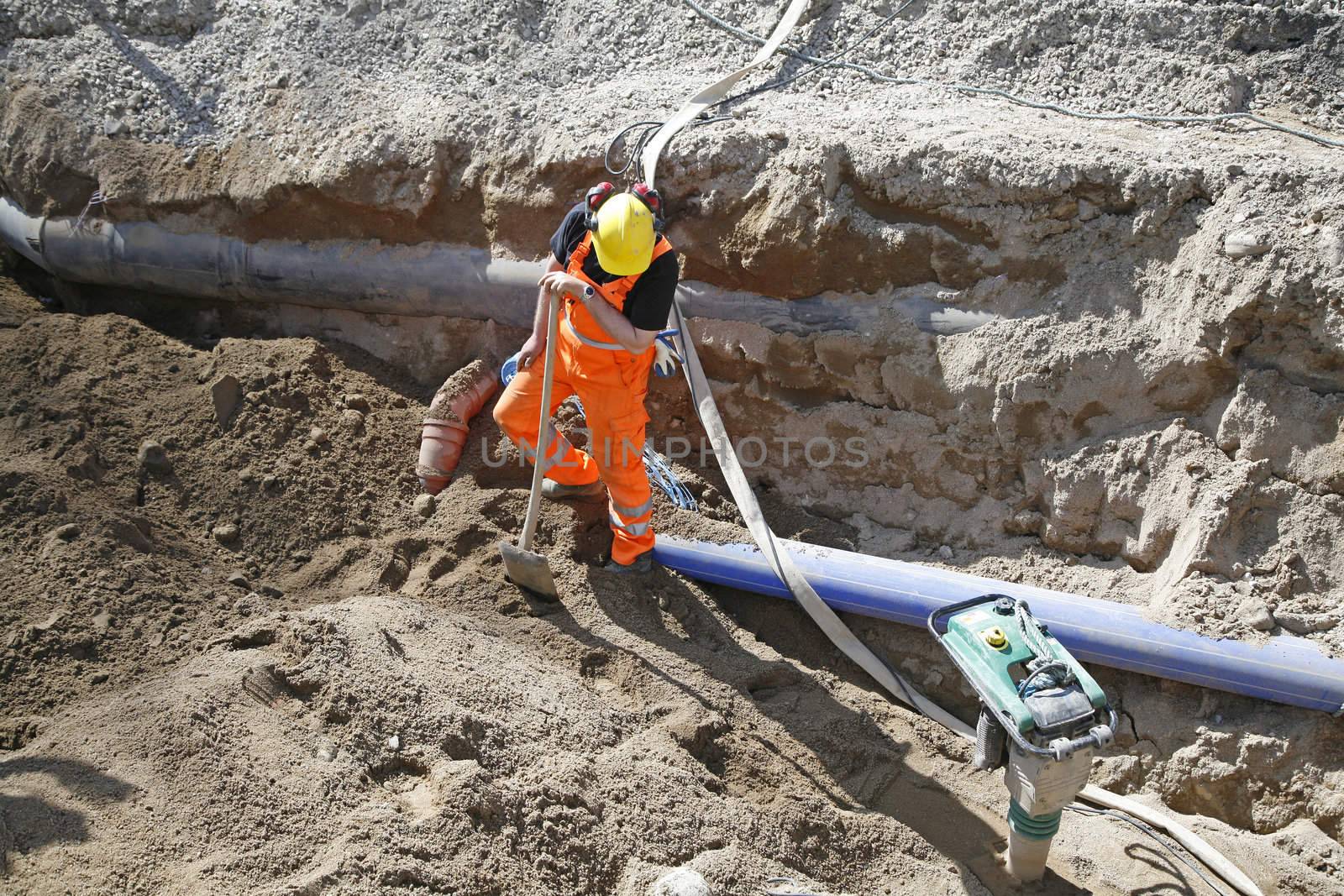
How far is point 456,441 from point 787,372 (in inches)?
65.5

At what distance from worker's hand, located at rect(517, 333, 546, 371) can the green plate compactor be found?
201 centimetres

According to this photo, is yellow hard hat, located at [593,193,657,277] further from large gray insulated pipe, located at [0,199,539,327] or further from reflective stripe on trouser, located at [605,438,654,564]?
large gray insulated pipe, located at [0,199,539,327]

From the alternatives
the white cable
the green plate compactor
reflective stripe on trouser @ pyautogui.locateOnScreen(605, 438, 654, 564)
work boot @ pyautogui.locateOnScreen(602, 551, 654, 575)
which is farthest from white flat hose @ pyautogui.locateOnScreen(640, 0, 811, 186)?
the green plate compactor

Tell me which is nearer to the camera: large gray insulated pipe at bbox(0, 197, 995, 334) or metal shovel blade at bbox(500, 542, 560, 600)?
metal shovel blade at bbox(500, 542, 560, 600)

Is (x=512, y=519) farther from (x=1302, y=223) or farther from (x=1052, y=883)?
(x=1302, y=223)

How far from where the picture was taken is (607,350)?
435 cm

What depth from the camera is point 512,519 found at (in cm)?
509

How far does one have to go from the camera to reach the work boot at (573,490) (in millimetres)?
5027

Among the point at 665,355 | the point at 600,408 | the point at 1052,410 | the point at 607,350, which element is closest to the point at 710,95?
the point at 665,355

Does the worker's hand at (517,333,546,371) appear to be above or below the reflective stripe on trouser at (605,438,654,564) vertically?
above

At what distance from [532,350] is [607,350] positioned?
408mm

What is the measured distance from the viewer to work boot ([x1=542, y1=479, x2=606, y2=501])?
5.03 metres

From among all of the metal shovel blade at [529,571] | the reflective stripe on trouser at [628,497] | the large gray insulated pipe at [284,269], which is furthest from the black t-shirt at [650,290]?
the large gray insulated pipe at [284,269]

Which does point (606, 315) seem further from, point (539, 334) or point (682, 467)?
point (682, 467)
